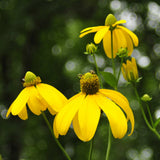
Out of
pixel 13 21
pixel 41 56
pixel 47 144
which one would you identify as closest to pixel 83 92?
pixel 13 21

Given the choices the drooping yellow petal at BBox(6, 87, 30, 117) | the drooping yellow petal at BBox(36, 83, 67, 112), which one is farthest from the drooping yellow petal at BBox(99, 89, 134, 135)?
the drooping yellow petal at BBox(6, 87, 30, 117)

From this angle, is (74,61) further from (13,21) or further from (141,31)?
(13,21)

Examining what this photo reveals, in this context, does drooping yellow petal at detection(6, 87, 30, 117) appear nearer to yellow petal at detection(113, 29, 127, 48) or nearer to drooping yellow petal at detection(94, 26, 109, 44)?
drooping yellow petal at detection(94, 26, 109, 44)

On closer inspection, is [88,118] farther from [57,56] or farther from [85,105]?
[57,56]

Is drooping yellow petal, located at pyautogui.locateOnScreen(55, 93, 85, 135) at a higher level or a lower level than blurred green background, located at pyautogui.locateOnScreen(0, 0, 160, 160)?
higher

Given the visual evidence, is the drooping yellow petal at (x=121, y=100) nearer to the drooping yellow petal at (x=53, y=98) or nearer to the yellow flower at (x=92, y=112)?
the yellow flower at (x=92, y=112)

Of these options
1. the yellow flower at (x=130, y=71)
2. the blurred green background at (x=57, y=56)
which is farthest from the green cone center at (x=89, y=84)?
the blurred green background at (x=57, y=56)

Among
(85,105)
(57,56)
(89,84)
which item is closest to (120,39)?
(89,84)
